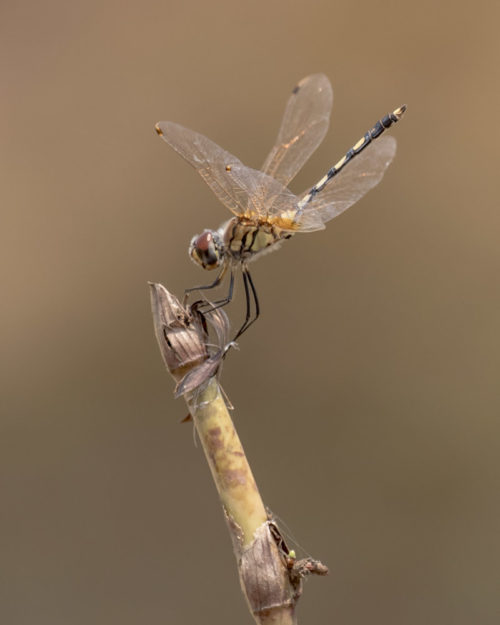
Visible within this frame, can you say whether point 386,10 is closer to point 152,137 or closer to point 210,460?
point 152,137

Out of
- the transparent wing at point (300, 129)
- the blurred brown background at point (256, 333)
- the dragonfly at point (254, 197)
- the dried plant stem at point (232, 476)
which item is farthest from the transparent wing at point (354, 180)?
the blurred brown background at point (256, 333)

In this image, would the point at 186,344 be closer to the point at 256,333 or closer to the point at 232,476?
the point at 232,476

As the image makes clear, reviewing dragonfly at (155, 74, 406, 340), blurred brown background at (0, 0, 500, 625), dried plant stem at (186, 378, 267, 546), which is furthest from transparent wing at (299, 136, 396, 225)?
blurred brown background at (0, 0, 500, 625)

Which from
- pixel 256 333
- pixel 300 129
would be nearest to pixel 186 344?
pixel 300 129

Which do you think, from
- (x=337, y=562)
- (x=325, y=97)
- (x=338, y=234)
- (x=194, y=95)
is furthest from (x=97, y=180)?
(x=337, y=562)

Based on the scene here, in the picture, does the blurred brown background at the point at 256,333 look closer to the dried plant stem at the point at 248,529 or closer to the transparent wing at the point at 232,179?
the transparent wing at the point at 232,179
